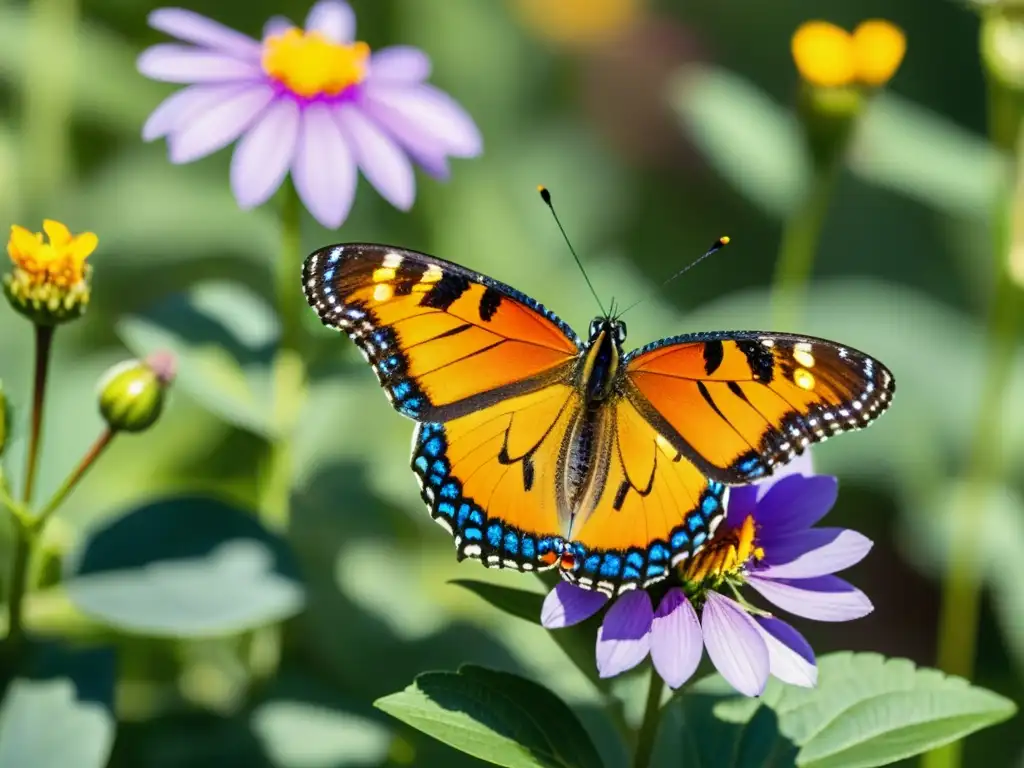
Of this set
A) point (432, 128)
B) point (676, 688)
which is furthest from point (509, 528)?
point (432, 128)

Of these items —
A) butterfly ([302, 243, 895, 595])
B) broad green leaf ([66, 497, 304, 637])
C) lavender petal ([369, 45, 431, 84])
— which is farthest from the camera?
lavender petal ([369, 45, 431, 84])

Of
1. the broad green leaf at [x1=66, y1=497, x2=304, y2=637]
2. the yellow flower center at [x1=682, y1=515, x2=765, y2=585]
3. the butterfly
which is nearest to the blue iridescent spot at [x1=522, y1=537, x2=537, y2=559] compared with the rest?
the butterfly

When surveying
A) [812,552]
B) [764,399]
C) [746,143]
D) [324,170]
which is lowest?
[812,552]

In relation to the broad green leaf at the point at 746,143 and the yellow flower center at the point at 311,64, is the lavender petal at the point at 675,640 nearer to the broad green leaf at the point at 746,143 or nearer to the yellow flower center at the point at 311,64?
the yellow flower center at the point at 311,64

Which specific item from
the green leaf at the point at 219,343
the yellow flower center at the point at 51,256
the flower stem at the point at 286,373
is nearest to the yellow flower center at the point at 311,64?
the flower stem at the point at 286,373

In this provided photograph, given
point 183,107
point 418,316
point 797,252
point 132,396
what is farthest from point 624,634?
point 797,252

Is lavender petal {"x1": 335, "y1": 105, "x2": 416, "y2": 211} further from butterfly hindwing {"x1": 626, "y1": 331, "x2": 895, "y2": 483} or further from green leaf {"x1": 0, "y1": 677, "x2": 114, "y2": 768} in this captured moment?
green leaf {"x1": 0, "y1": 677, "x2": 114, "y2": 768}

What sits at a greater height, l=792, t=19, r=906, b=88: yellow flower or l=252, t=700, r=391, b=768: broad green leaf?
l=792, t=19, r=906, b=88: yellow flower

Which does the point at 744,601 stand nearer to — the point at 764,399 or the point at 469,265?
the point at 764,399
